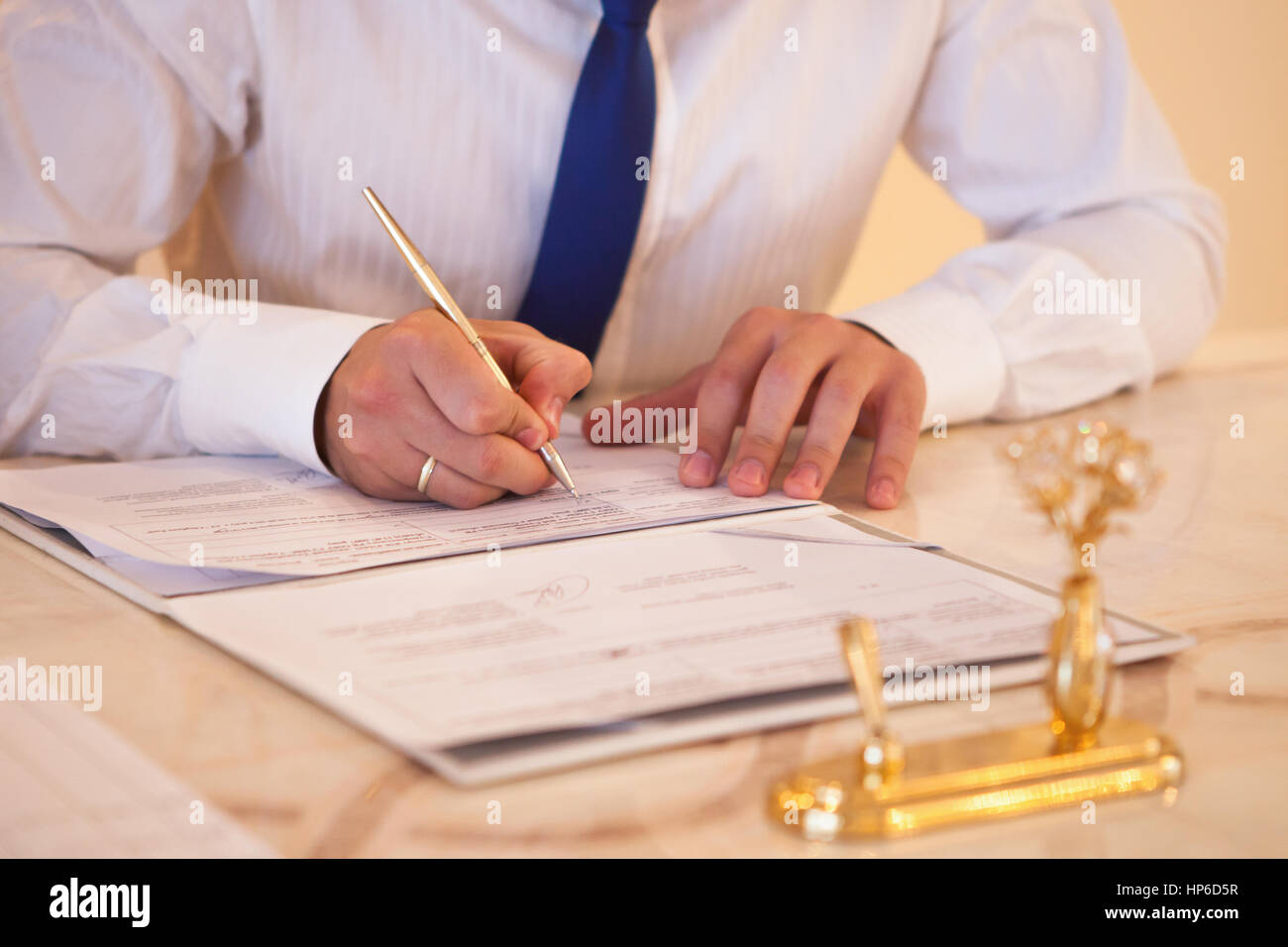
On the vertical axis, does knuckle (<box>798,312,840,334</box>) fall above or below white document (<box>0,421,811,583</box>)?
above

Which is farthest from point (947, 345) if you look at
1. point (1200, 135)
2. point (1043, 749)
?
point (1200, 135)

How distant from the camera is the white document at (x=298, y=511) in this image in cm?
62

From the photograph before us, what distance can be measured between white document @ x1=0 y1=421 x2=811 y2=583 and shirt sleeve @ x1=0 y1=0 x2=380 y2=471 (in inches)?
2.5

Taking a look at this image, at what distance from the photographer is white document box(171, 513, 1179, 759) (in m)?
0.44

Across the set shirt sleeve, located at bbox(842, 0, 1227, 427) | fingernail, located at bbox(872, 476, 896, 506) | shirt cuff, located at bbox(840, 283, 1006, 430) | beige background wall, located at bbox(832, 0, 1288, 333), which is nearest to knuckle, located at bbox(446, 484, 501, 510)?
Result: fingernail, located at bbox(872, 476, 896, 506)

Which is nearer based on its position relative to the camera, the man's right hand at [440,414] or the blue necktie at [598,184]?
the man's right hand at [440,414]

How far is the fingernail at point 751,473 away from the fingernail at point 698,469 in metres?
0.02

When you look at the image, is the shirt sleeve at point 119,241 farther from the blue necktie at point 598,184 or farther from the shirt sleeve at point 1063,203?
the shirt sleeve at point 1063,203

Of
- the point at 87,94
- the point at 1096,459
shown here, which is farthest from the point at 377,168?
the point at 1096,459
